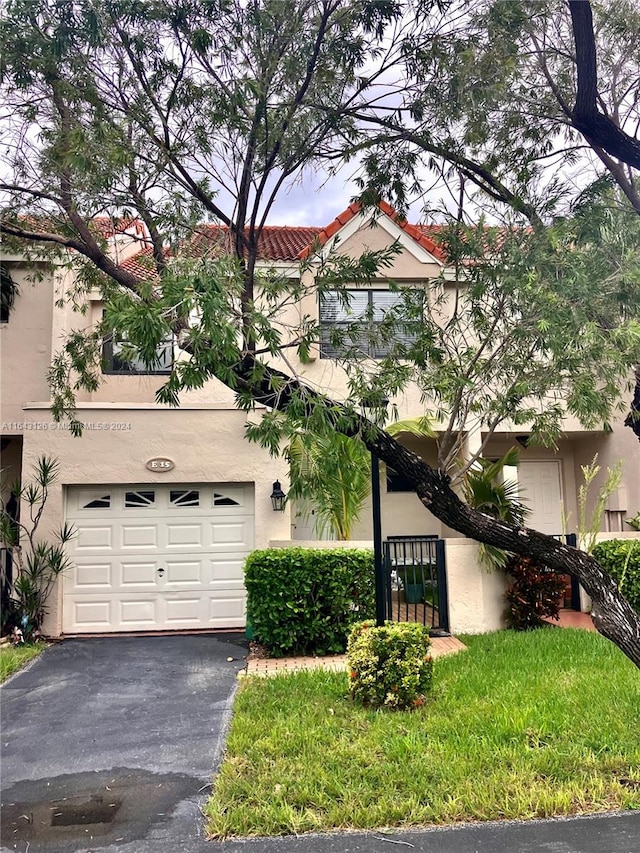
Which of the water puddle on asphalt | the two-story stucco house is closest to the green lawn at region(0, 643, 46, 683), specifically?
the two-story stucco house

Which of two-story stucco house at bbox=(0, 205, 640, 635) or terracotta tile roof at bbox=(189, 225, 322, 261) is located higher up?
terracotta tile roof at bbox=(189, 225, 322, 261)

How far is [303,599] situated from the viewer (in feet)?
29.9

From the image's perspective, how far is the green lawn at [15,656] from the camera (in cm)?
849

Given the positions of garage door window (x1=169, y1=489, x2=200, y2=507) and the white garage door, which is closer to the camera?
the white garage door

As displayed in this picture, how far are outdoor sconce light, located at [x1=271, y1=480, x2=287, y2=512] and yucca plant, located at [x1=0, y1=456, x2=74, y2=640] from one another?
11.5 ft

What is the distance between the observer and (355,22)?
605 cm

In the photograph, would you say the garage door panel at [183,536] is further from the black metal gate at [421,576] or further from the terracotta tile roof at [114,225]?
the terracotta tile roof at [114,225]

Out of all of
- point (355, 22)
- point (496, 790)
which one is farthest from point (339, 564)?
point (355, 22)

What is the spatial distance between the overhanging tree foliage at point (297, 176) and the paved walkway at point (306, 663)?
13.4 feet

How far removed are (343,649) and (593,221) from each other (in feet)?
21.7

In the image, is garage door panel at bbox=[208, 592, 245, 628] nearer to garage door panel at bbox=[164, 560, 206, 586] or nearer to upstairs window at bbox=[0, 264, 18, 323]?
garage door panel at bbox=[164, 560, 206, 586]

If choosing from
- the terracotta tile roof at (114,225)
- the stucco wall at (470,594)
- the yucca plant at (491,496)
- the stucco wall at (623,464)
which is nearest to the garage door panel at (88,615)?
the stucco wall at (470,594)

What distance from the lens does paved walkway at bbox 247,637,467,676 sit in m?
8.40

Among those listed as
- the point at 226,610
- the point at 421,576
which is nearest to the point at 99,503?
the point at 226,610
